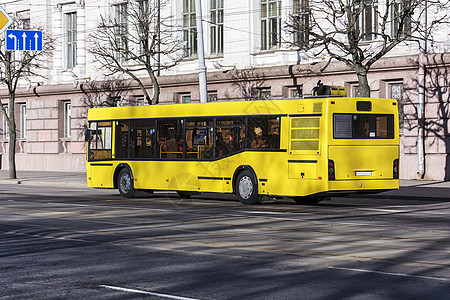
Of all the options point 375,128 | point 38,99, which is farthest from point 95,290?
point 38,99

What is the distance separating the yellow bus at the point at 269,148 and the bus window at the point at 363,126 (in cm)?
2

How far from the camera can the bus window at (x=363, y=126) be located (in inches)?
809

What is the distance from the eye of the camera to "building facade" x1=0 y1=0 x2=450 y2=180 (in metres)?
31.0

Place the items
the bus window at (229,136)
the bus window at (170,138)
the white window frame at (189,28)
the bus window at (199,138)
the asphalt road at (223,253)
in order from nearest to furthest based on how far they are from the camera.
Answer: the asphalt road at (223,253) < the bus window at (229,136) < the bus window at (199,138) < the bus window at (170,138) < the white window frame at (189,28)

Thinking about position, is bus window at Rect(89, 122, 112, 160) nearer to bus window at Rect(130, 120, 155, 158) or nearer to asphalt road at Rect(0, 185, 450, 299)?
bus window at Rect(130, 120, 155, 158)

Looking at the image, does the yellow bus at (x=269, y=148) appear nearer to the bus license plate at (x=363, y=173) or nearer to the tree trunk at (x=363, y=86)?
the bus license plate at (x=363, y=173)

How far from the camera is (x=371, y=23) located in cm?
3291

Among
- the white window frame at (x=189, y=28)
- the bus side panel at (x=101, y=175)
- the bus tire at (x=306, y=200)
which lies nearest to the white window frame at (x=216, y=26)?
the white window frame at (x=189, y=28)

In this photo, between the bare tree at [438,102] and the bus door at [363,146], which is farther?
the bare tree at [438,102]

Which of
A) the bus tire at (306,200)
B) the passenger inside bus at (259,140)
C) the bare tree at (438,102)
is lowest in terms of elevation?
the bus tire at (306,200)

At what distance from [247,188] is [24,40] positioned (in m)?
14.5

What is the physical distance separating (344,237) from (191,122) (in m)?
10.5

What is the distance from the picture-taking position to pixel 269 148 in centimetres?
2145

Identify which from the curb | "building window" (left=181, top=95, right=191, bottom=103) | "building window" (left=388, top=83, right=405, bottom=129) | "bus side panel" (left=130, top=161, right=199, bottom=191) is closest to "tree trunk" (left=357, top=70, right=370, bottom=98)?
"building window" (left=388, top=83, right=405, bottom=129)
